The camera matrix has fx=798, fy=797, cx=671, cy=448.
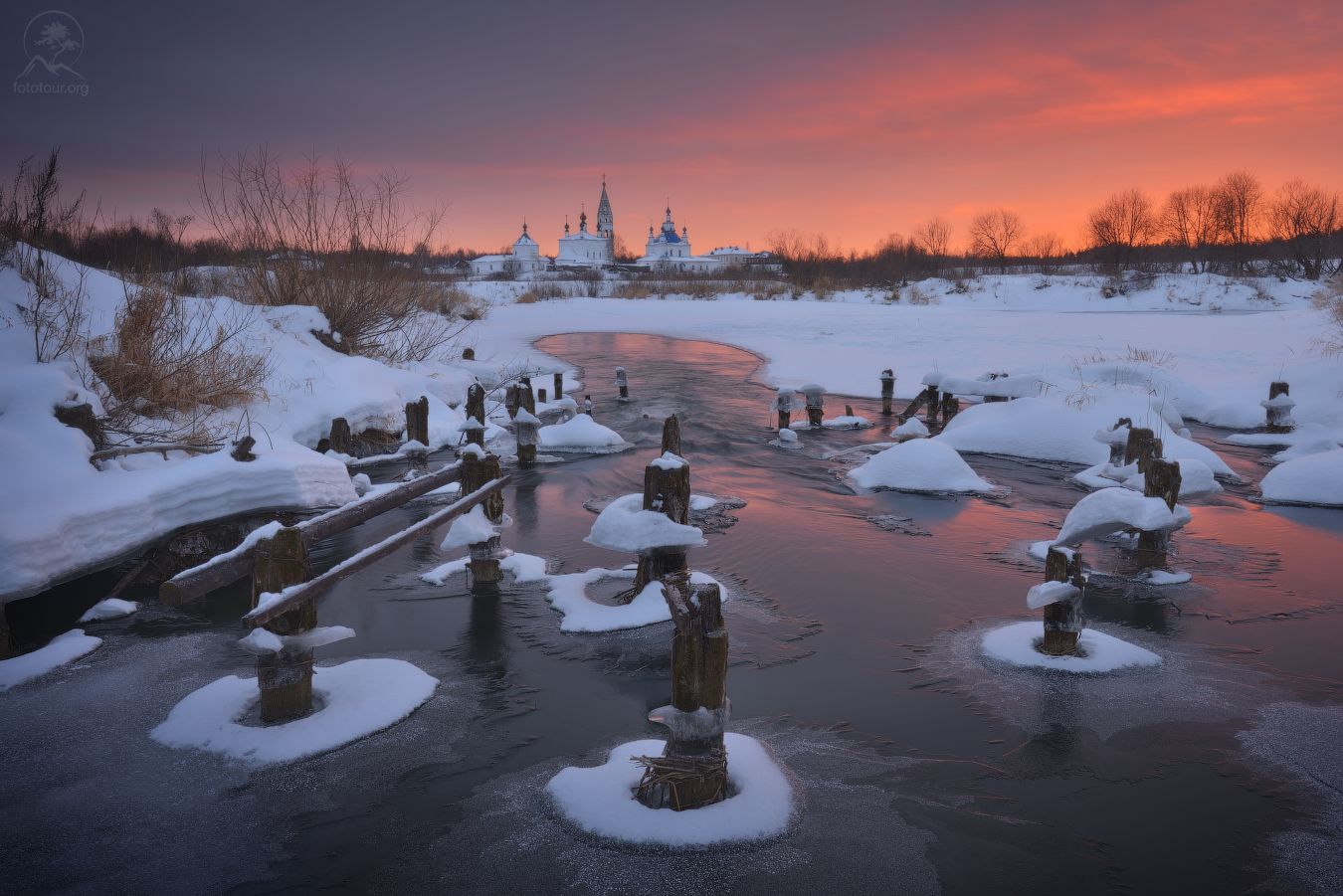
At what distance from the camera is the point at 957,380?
17.2 meters

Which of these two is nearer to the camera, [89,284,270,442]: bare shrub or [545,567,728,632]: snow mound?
[545,567,728,632]: snow mound

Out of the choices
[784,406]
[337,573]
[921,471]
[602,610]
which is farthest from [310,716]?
[784,406]

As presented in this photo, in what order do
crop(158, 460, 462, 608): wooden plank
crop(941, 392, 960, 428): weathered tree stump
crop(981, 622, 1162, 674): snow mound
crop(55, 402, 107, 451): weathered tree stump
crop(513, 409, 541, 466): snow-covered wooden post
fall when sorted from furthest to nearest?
crop(941, 392, 960, 428): weathered tree stump < crop(513, 409, 541, 466): snow-covered wooden post < crop(55, 402, 107, 451): weathered tree stump < crop(981, 622, 1162, 674): snow mound < crop(158, 460, 462, 608): wooden plank

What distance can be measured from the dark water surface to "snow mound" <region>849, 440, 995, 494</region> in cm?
255

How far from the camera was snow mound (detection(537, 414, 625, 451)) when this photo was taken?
15.6 m

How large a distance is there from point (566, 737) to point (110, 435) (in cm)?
745

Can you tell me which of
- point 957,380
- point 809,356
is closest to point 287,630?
point 957,380

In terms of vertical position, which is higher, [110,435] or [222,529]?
[110,435]

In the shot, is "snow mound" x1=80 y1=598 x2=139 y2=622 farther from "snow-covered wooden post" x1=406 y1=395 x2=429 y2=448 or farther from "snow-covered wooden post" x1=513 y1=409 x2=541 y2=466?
"snow-covered wooden post" x1=513 y1=409 x2=541 y2=466

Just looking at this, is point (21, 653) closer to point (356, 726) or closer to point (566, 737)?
point (356, 726)

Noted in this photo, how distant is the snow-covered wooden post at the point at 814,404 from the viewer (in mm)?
17875

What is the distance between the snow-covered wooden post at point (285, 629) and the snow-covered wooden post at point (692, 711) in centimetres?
247

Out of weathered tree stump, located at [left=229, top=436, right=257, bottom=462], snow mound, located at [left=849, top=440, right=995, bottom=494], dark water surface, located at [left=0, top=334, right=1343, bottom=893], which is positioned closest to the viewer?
dark water surface, located at [left=0, top=334, right=1343, bottom=893]

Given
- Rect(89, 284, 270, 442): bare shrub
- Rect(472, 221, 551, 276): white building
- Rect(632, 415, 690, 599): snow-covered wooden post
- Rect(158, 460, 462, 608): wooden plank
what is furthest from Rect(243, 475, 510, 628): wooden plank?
Rect(472, 221, 551, 276): white building
